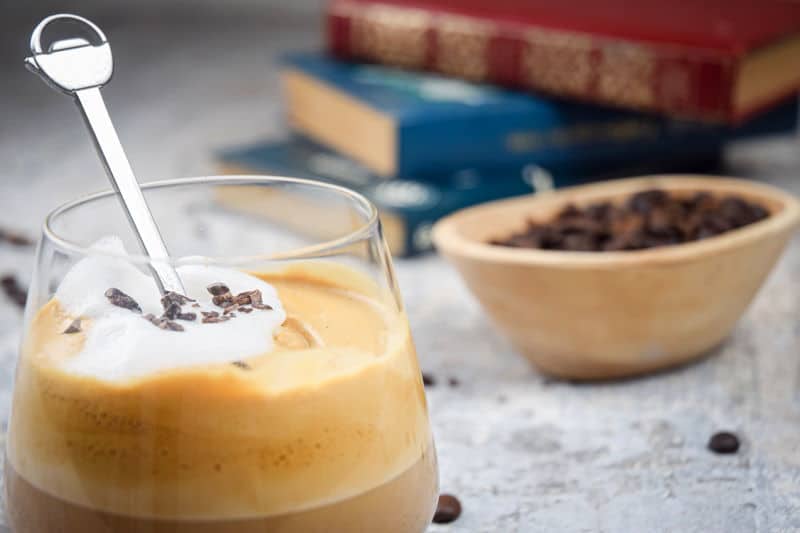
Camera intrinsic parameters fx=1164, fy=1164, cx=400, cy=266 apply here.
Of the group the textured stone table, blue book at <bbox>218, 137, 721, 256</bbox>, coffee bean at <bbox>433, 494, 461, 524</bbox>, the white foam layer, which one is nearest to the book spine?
blue book at <bbox>218, 137, 721, 256</bbox>

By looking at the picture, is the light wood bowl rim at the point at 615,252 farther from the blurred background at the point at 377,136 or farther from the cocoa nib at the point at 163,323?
the cocoa nib at the point at 163,323

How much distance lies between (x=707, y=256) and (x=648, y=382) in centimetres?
15

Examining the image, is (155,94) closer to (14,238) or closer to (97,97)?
(14,238)

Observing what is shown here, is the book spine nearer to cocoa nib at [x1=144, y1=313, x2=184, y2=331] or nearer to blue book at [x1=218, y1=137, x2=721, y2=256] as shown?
blue book at [x1=218, y1=137, x2=721, y2=256]

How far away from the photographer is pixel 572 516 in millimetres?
954

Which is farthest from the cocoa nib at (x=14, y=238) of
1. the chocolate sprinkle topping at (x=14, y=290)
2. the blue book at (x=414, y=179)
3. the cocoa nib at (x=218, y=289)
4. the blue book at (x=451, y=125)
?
the cocoa nib at (x=218, y=289)

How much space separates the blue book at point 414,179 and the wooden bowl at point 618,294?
14.1 inches

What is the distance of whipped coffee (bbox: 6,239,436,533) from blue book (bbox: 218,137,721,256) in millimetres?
945

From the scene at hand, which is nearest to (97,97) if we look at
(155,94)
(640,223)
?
(640,223)

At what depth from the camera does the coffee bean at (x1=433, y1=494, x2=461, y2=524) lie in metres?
0.94

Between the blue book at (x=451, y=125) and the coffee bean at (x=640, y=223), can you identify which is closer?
the coffee bean at (x=640, y=223)

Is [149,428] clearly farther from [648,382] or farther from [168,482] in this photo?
[648,382]

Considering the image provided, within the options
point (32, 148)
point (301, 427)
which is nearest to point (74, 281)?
point (301, 427)

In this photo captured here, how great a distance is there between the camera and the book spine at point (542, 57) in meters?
1.68
